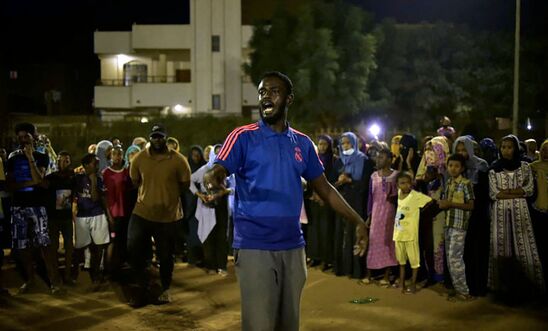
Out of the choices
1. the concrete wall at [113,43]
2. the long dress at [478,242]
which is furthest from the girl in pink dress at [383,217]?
the concrete wall at [113,43]

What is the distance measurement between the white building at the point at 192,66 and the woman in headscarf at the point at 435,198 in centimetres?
2789

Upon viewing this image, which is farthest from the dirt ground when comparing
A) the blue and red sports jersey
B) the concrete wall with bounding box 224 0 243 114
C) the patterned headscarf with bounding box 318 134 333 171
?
the concrete wall with bounding box 224 0 243 114

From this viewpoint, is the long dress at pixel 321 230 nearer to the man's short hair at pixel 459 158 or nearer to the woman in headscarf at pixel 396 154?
the woman in headscarf at pixel 396 154

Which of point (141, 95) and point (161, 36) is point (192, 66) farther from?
point (141, 95)

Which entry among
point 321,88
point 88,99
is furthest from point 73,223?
point 88,99

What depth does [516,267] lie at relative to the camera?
318 inches

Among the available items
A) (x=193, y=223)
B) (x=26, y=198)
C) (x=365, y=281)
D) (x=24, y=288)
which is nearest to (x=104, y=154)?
(x=193, y=223)

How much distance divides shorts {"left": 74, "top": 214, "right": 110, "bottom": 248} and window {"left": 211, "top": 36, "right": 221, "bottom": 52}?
28.7 metres

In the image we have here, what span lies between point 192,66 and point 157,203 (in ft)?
96.9

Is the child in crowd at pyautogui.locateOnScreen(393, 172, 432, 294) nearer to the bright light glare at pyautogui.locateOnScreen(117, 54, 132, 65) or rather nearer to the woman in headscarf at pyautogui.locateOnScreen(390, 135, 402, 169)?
the woman in headscarf at pyautogui.locateOnScreen(390, 135, 402, 169)

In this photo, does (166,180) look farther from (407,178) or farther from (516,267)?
(516,267)

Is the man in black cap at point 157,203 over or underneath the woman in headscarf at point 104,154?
underneath

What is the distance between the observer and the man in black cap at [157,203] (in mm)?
8336

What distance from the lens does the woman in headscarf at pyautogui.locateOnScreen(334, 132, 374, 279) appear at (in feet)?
31.9
